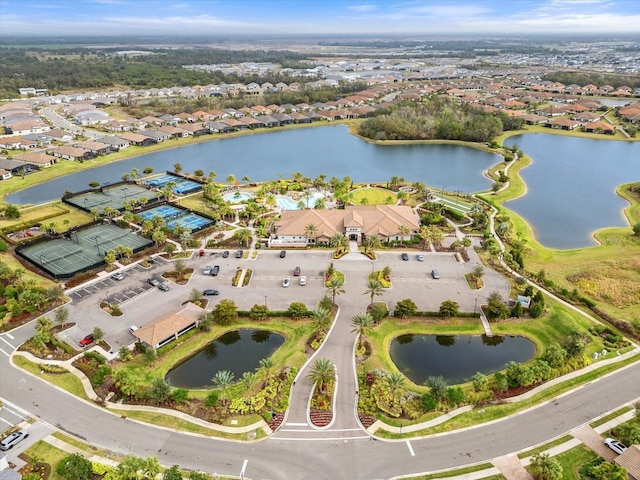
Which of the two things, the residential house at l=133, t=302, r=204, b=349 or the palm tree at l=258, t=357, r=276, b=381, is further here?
the residential house at l=133, t=302, r=204, b=349

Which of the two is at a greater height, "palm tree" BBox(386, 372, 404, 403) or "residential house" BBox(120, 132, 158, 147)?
"palm tree" BBox(386, 372, 404, 403)

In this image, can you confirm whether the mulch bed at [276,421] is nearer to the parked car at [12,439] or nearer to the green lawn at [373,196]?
the parked car at [12,439]

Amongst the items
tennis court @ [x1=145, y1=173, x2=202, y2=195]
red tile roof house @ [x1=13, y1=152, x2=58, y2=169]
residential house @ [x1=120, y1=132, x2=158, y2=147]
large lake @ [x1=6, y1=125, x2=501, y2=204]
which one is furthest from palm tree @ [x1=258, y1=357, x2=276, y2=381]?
residential house @ [x1=120, y1=132, x2=158, y2=147]

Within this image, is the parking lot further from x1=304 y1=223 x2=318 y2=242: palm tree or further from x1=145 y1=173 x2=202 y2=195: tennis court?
x1=145 y1=173 x2=202 y2=195: tennis court

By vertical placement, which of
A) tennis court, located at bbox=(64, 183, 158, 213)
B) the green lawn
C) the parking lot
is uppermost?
the parking lot

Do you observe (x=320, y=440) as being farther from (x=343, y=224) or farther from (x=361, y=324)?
(x=343, y=224)

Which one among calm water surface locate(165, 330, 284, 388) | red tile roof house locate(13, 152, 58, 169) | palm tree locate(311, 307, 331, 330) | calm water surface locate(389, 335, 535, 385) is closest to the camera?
calm water surface locate(165, 330, 284, 388)

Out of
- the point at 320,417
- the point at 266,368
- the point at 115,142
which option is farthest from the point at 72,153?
the point at 320,417

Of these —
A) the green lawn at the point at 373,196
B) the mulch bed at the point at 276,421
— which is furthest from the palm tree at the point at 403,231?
the mulch bed at the point at 276,421
